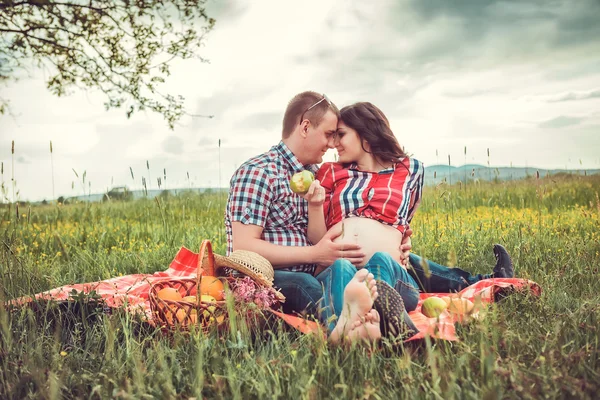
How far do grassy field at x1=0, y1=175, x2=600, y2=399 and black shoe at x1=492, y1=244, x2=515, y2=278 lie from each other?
0.23 m

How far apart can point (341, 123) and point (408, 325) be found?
175cm

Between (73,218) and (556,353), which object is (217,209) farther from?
(556,353)

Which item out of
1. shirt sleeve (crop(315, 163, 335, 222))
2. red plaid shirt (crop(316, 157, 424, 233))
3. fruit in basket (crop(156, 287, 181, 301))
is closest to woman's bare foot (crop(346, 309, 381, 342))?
fruit in basket (crop(156, 287, 181, 301))

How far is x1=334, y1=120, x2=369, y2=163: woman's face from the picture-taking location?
156 inches

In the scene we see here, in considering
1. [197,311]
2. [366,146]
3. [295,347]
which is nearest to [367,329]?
[295,347]

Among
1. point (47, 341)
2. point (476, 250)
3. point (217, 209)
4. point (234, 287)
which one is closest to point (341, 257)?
point (234, 287)

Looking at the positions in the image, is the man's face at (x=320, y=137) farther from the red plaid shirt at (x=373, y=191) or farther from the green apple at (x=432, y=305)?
the green apple at (x=432, y=305)

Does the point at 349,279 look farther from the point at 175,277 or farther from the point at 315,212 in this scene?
the point at 175,277

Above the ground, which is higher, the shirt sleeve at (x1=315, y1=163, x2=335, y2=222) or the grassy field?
the shirt sleeve at (x1=315, y1=163, x2=335, y2=222)

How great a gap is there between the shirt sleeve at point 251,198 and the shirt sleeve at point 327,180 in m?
0.45

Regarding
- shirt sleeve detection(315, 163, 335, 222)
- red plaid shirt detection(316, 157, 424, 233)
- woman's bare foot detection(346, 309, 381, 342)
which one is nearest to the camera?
woman's bare foot detection(346, 309, 381, 342)

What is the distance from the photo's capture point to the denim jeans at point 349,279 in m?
2.97

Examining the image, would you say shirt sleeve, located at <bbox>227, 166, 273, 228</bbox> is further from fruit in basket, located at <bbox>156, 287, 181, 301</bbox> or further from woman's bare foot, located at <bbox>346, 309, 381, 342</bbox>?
woman's bare foot, located at <bbox>346, 309, 381, 342</bbox>

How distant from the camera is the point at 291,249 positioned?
3514mm
